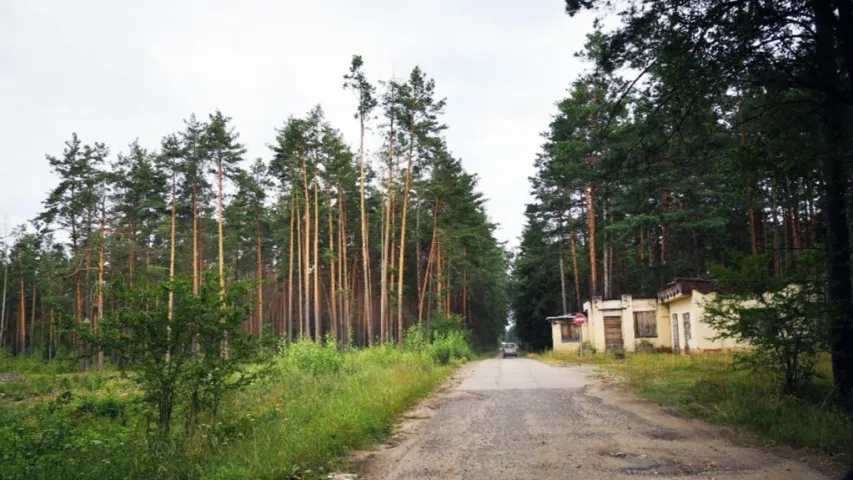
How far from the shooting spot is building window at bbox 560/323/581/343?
41.6 metres

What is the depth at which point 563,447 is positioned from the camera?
293 inches

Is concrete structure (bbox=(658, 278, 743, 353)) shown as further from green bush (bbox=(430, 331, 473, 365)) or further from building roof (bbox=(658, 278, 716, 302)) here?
green bush (bbox=(430, 331, 473, 365))

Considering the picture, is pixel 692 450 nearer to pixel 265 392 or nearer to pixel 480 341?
pixel 265 392

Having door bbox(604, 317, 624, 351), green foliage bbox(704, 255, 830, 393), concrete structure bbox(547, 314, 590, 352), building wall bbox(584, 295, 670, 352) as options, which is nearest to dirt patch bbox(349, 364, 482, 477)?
green foliage bbox(704, 255, 830, 393)

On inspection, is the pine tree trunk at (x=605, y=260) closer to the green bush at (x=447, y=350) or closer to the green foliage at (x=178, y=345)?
the green bush at (x=447, y=350)

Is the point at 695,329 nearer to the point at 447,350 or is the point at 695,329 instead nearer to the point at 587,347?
the point at 587,347

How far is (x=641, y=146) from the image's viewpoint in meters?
10.6

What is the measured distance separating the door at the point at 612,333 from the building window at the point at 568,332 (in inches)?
304

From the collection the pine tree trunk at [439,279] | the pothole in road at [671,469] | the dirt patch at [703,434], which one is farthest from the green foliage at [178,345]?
the pine tree trunk at [439,279]

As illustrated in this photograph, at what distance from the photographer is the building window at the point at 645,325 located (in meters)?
31.9

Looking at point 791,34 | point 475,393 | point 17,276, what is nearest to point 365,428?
point 475,393

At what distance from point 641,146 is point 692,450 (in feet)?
18.4

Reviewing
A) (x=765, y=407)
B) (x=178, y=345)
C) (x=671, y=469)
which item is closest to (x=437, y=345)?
(x=765, y=407)

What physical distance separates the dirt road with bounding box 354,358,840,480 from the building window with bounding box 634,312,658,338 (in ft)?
70.0
